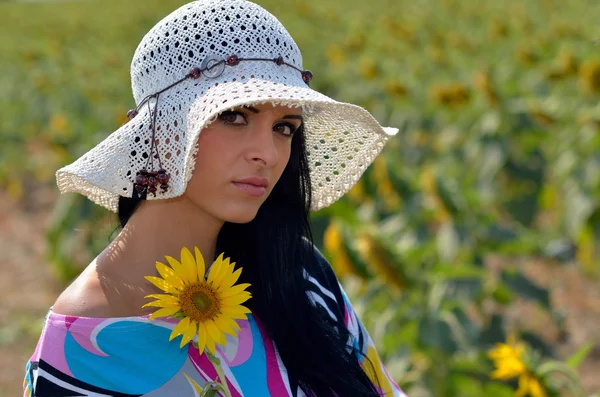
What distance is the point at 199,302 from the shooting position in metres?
1.11

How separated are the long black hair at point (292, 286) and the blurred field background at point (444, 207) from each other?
265 millimetres

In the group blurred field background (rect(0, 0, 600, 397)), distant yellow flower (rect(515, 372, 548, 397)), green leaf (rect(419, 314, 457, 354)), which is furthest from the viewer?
blurred field background (rect(0, 0, 600, 397))

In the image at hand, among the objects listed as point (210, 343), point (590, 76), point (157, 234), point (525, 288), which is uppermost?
point (590, 76)

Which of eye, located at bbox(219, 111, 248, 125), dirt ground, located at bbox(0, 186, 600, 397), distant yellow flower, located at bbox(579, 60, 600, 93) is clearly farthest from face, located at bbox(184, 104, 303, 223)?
distant yellow flower, located at bbox(579, 60, 600, 93)

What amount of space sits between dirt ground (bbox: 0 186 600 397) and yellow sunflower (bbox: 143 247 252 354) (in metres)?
2.35

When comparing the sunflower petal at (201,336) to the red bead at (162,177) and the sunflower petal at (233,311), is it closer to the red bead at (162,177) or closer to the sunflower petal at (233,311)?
the sunflower petal at (233,311)

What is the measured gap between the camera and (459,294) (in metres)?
2.61

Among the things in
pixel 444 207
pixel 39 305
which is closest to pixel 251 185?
pixel 444 207

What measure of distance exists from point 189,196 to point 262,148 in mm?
136

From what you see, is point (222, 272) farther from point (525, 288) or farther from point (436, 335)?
point (525, 288)

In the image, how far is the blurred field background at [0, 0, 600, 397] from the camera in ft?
8.57

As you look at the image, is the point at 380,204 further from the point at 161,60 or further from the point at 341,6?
the point at 341,6

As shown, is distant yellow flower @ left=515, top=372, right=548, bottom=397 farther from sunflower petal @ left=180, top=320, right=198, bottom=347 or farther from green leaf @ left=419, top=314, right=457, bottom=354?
sunflower petal @ left=180, top=320, right=198, bottom=347

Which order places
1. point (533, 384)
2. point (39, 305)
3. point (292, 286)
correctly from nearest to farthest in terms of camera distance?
point (292, 286) < point (533, 384) < point (39, 305)
